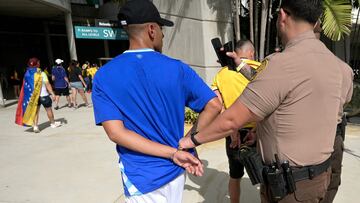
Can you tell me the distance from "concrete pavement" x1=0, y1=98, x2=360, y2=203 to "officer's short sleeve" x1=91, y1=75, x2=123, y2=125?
233 centimetres

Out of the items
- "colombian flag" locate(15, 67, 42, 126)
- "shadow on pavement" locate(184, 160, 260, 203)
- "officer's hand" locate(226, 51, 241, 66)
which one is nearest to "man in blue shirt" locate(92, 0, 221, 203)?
"officer's hand" locate(226, 51, 241, 66)

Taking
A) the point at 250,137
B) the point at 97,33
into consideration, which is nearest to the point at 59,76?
the point at 97,33

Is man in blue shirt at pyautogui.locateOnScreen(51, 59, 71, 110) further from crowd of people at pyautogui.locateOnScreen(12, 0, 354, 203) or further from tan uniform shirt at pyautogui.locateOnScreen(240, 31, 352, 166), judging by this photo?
tan uniform shirt at pyautogui.locateOnScreen(240, 31, 352, 166)

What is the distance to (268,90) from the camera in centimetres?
172

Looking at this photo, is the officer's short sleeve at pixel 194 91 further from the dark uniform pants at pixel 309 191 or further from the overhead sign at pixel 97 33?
the overhead sign at pixel 97 33

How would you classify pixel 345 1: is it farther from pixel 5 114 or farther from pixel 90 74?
pixel 90 74

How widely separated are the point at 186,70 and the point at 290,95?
56 centimetres

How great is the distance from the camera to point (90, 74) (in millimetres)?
14953

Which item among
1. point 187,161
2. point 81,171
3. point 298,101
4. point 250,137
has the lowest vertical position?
point 81,171

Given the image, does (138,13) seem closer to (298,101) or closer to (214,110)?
(214,110)

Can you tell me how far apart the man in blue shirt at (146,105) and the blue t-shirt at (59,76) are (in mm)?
9667

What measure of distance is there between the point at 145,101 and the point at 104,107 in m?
0.21

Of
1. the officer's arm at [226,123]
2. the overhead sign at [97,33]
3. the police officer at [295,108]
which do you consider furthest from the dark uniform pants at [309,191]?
the overhead sign at [97,33]

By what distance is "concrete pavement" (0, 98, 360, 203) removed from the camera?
13.5ft
